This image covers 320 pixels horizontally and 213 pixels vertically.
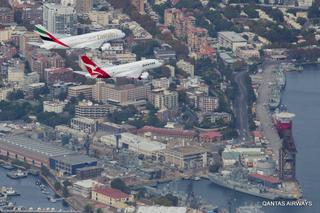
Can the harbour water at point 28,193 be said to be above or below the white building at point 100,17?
below

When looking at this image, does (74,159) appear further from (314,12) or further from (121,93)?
(314,12)

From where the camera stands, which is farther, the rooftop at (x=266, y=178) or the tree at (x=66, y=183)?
the rooftop at (x=266, y=178)

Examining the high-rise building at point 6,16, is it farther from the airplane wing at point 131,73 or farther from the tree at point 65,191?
the tree at point 65,191

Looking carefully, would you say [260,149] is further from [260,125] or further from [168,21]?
[168,21]

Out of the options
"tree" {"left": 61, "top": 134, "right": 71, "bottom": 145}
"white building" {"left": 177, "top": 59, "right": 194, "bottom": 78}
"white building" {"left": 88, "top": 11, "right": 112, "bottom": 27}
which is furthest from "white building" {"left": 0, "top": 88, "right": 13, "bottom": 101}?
"white building" {"left": 88, "top": 11, "right": 112, "bottom": 27}

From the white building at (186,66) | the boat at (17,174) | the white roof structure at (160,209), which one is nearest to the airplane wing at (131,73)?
the boat at (17,174)

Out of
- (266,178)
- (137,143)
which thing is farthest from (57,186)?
(266,178)

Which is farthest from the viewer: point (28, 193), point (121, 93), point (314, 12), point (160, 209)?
point (314, 12)
